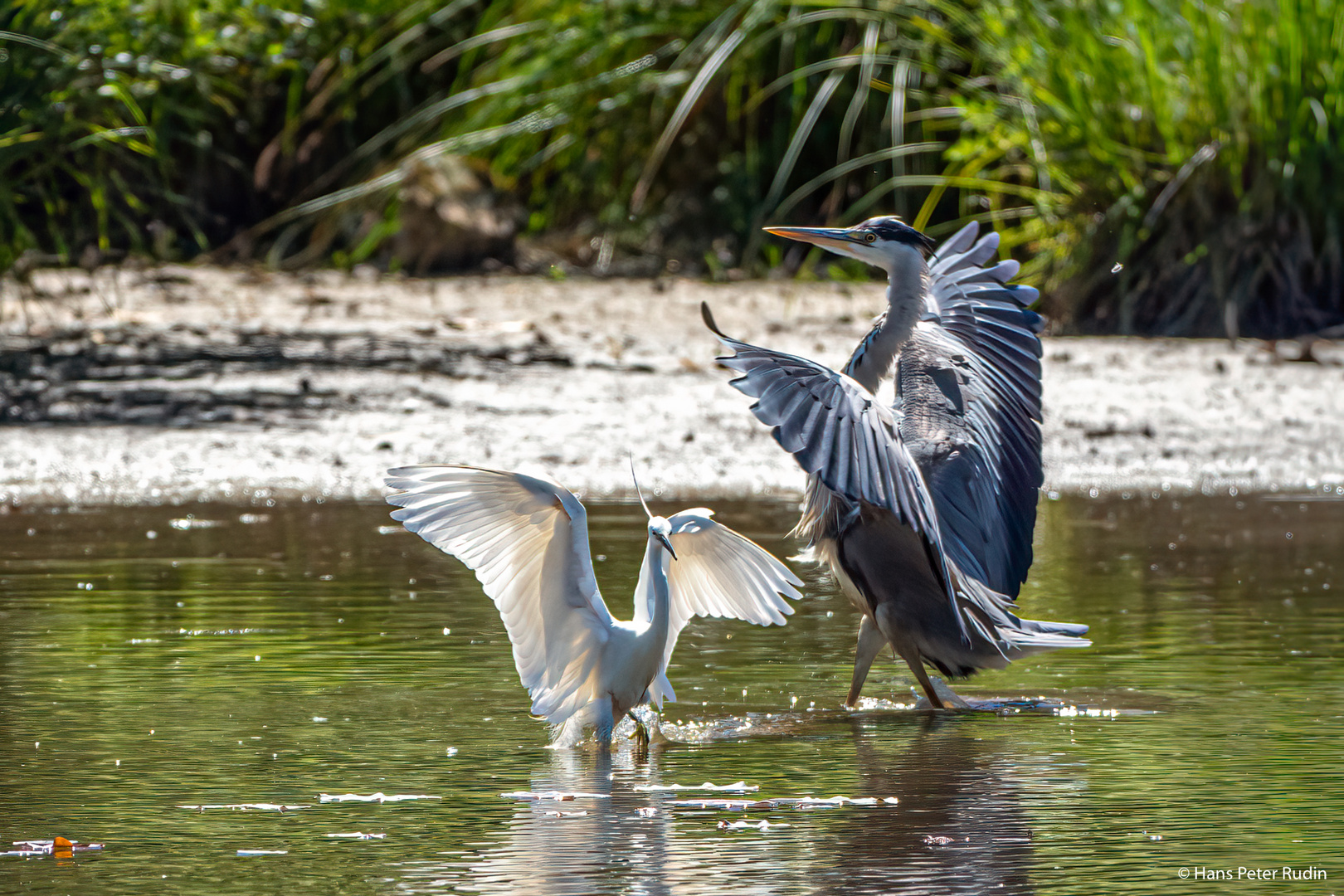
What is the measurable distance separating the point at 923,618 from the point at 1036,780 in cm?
76

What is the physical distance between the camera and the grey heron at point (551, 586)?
362 cm

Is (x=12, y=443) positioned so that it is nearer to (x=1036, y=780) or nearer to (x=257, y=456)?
(x=257, y=456)

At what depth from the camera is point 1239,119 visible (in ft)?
30.4

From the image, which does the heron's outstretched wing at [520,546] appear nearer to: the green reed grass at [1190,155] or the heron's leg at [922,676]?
the heron's leg at [922,676]

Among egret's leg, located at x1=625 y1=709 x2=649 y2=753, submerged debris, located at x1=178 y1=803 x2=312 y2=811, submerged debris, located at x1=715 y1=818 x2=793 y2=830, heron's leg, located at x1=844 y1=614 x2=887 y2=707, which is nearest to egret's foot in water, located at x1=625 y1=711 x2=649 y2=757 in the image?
egret's leg, located at x1=625 y1=709 x2=649 y2=753

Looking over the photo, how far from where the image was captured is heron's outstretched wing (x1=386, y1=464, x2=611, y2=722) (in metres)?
3.64

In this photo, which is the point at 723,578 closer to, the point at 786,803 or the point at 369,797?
the point at 786,803

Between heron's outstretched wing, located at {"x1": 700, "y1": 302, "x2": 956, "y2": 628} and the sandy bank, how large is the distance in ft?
10.1

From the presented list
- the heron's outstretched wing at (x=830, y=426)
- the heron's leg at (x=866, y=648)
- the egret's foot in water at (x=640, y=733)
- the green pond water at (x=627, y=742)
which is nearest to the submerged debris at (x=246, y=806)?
the green pond water at (x=627, y=742)

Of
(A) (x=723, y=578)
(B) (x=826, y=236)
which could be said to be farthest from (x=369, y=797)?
(B) (x=826, y=236)

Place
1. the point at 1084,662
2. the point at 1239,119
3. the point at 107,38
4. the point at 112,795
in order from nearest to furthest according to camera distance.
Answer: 1. the point at 112,795
2. the point at 1084,662
3. the point at 107,38
4. the point at 1239,119

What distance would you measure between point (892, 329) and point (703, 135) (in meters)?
8.04

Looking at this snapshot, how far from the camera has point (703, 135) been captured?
12.2 meters

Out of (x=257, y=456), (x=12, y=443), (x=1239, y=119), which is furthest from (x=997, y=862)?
(x=1239, y=119)
